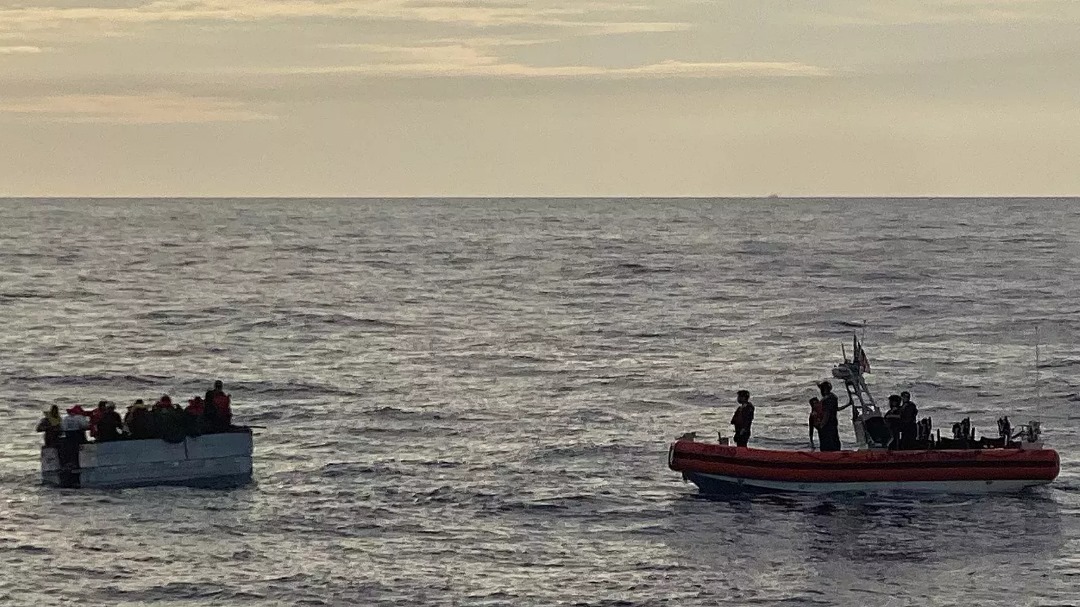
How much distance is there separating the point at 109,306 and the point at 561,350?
79.4 ft

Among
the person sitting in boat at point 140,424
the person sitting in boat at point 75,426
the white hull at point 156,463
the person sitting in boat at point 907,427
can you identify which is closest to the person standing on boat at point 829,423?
the person sitting in boat at point 907,427

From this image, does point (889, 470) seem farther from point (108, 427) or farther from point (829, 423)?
point (108, 427)

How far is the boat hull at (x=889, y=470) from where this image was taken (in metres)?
29.9

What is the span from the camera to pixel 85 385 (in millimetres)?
44250

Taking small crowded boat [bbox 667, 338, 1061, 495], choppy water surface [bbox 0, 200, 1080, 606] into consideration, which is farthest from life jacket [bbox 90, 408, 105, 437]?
small crowded boat [bbox 667, 338, 1061, 495]

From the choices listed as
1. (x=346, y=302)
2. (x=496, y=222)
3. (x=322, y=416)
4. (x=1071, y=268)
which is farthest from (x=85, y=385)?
(x=496, y=222)

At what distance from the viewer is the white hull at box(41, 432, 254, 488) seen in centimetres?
2930

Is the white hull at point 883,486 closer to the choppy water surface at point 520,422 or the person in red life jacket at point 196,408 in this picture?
the choppy water surface at point 520,422

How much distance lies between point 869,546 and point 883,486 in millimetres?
3907

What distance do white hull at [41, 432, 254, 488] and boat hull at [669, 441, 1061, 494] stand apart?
801 cm

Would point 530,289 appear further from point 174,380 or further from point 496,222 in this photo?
point 496,222

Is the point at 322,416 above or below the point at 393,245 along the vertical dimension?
below

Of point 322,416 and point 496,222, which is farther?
point 496,222

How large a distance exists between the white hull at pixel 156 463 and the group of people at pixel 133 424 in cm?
17
